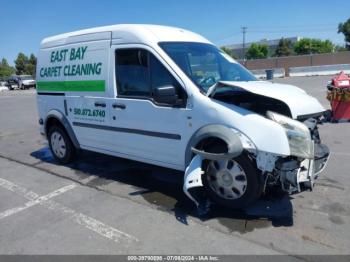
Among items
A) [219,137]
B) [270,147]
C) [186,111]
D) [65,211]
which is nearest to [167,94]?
[186,111]

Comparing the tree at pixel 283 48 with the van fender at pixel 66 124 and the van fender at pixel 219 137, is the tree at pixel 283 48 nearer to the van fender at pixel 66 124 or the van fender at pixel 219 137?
the van fender at pixel 66 124

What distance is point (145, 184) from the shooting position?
16.6 feet

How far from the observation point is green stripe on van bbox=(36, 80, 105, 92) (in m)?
5.23

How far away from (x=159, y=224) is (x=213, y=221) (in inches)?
24.1

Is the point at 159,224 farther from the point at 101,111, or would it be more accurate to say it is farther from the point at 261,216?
the point at 101,111

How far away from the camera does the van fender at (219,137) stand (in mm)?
3623

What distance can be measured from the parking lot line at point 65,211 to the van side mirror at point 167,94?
1608 mm

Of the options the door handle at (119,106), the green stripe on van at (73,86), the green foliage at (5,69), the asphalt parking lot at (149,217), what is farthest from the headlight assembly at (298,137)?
the green foliage at (5,69)

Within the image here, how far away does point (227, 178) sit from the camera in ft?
13.1

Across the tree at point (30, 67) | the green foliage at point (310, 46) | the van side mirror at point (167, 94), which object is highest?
the green foliage at point (310, 46)

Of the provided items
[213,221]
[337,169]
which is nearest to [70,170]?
[213,221]

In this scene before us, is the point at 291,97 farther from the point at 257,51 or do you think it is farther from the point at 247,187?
the point at 257,51

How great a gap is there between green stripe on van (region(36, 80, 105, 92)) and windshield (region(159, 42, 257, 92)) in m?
1.36

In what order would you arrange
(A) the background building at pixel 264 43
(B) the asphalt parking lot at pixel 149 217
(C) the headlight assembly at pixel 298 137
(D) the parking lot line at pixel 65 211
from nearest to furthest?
(B) the asphalt parking lot at pixel 149 217 → (C) the headlight assembly at pixel 298 137 → (D) the parking lot line at pixel 65 211 → (A) the background building at pixel 264 43
